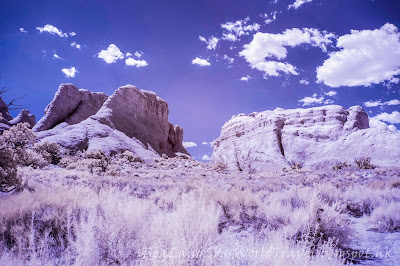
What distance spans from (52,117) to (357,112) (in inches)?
2280

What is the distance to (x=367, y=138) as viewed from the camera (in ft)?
88.9

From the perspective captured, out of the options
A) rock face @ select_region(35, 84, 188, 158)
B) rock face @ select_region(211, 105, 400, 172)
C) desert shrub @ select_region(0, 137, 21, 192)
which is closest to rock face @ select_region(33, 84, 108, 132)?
rock face @ select_region(35, 84, 188, 158)

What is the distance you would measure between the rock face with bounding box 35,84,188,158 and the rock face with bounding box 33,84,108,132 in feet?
1.03

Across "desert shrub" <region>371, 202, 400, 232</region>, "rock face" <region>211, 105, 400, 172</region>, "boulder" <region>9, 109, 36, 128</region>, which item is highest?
"boulder" <region>9, 109, 36, 128</region>

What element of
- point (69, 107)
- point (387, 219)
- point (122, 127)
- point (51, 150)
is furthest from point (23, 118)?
point (387, 219)

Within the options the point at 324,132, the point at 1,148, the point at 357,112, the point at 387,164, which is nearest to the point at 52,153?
the point at 1,148

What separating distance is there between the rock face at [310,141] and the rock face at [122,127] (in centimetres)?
1727

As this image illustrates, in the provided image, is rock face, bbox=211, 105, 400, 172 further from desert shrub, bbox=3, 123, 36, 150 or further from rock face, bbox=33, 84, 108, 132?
rock face, bbox=33, 84, 108, 132

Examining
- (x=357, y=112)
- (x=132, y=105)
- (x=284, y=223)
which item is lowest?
(x=284, y=223)

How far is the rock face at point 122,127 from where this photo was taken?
35.4 m

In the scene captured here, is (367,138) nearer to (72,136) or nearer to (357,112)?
(357,112)

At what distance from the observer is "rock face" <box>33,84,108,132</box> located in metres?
51.2

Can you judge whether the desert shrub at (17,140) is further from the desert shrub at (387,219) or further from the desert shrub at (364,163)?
the desert shrub at (364,163)

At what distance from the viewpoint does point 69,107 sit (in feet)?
183
